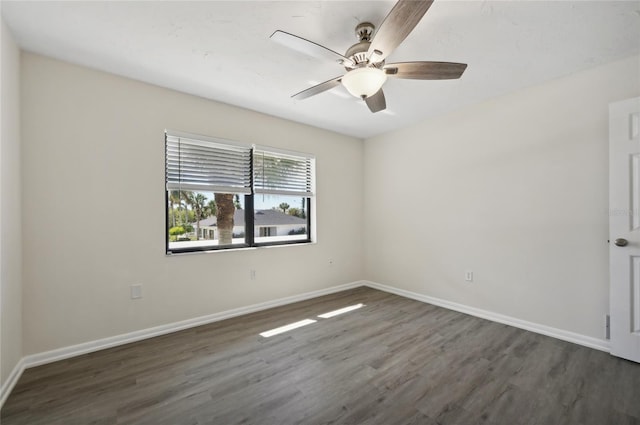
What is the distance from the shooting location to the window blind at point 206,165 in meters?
2.93

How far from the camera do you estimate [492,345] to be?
8.26 feet

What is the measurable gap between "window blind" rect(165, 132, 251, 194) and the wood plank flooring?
5.20 feet

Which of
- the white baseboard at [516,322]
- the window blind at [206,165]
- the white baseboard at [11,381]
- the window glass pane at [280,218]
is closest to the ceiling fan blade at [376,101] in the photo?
the window blind at [206,165]

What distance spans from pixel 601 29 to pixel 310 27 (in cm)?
210

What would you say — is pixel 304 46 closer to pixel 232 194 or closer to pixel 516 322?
pixel 232 194

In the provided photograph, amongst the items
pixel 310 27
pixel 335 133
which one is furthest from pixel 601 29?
pixel 335 133

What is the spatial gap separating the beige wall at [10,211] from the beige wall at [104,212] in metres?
0.11

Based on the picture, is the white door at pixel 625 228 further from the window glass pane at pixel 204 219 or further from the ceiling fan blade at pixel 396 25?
the window glass pane at pixel 204 219

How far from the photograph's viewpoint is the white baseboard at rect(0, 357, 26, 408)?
5.88 ft

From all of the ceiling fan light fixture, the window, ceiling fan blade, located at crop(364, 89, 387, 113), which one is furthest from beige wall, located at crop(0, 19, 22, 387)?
ceiling fan blade, located at crop(364, 89, 387, 113)

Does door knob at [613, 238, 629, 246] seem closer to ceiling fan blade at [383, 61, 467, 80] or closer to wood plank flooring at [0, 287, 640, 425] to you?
wood plank flooring at [0, 287, 640, 425]

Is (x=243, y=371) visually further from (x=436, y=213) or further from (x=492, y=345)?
(x=436, y=213)

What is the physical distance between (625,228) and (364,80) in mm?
2449

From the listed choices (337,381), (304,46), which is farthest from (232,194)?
(337,381)
